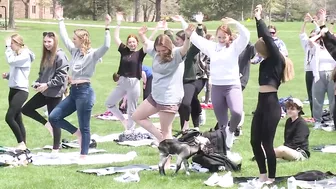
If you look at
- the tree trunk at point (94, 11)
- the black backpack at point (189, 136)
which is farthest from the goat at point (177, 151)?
the tree trunk at point (94, 11)

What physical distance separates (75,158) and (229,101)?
8.12ft

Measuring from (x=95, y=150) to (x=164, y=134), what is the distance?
201 centimetres

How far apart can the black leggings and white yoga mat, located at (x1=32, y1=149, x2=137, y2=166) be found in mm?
2454

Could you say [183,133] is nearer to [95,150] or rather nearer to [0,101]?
[95,150]

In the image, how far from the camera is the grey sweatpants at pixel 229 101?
8.59 m

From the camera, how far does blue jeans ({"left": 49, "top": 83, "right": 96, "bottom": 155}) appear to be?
8.66 meters

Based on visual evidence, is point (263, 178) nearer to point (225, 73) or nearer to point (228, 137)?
point (228, 137)

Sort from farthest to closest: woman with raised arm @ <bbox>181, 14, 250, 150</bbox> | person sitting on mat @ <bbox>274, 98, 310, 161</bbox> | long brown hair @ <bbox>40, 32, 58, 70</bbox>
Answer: long brown hair @ <bbox>40, 32, 58, 70</bbox>
person sitting on mat @ <bbox>274, 98, 310, 161</bbox>
woman with raised arm @ <bbox>181, 14, 250, 150</bbox>

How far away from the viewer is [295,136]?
29.4 feet

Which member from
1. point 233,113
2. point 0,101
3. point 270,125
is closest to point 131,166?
point 233,113

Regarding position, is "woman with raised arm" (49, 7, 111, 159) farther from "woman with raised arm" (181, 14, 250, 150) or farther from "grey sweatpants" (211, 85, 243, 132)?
"grey sweatpants" (211, 85, 243, 132)

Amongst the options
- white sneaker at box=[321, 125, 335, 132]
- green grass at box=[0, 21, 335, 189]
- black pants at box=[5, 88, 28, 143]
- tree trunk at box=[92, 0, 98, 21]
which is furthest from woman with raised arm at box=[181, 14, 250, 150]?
tree trunk at box=[92, 0, 98, 21]

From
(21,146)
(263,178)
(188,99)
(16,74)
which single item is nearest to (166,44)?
(263,178)

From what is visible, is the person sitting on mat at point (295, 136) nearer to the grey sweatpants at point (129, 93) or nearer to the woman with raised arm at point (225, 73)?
the woman with raised arm at point (225, 73)
